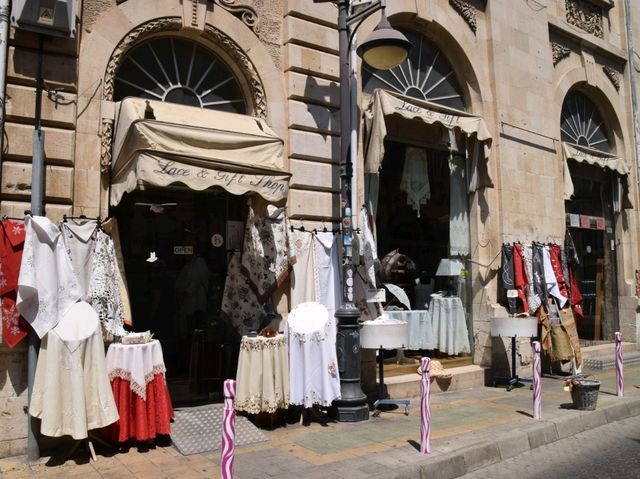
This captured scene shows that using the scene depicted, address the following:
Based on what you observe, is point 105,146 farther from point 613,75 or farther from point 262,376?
point 613,75

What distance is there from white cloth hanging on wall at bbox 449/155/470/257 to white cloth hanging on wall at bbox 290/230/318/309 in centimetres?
405

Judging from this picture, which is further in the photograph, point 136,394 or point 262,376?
point 262,376

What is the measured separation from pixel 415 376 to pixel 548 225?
508 centimetres

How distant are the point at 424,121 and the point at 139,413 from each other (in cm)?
687

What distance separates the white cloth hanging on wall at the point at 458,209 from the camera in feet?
37.3

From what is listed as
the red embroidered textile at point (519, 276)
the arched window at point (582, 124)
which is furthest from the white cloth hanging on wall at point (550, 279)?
the arched window at point (582, 124)

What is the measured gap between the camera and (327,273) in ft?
27.8

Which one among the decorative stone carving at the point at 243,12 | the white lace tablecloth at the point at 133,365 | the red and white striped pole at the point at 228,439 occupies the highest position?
the decorative stone carving at the point at 243,12

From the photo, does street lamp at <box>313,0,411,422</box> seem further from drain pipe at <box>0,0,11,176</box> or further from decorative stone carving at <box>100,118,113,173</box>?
drain pipe at <box>0,0,11,176</box>

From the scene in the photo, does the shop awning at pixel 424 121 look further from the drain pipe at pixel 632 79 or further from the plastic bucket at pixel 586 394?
the drain pipe at pixel 632 79

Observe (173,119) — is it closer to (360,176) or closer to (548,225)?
(360,176)

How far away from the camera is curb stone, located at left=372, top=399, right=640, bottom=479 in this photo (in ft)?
19.2

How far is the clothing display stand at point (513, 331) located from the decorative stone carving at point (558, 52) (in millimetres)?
7035

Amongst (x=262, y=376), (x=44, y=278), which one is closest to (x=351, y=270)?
(x=262, y=376)
